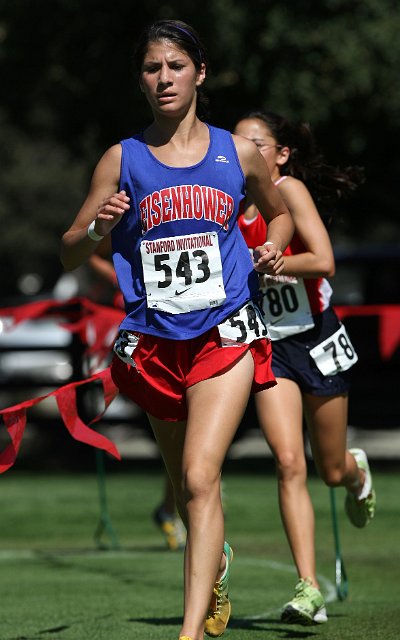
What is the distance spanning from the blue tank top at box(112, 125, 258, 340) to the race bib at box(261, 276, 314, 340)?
4.79ft

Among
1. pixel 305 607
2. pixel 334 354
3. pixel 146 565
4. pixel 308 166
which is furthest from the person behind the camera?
pixel 146 565

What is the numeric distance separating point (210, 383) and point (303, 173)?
2.11 m

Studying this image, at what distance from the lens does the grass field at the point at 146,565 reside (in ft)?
20.0

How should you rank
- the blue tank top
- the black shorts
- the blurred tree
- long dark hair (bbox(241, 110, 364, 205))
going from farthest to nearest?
the blurred tree < long dark hair (bbox(241, 110, 364, 205)) < the black shorts < the blue tank top

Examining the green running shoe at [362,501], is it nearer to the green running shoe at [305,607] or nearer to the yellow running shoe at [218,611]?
the green running shoe at [305,607]

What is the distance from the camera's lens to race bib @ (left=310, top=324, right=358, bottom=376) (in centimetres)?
652

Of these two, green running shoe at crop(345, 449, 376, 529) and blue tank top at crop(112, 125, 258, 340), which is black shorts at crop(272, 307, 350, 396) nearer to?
green running shoe at crop(345, 449, 376, 529)

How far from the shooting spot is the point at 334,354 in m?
6.59

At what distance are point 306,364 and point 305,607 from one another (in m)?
1.17

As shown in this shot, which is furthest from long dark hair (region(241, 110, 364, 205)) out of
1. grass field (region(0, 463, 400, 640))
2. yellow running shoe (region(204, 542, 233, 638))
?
yellow running shoe (region(204, 542, 233, 638))

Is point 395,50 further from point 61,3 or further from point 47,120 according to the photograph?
point 47,120

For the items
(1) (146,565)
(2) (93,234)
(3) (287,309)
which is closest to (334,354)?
(3) (287,309)

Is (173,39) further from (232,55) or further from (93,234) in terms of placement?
(232,55)

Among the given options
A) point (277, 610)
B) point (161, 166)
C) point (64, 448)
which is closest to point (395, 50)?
point (64, 448)
